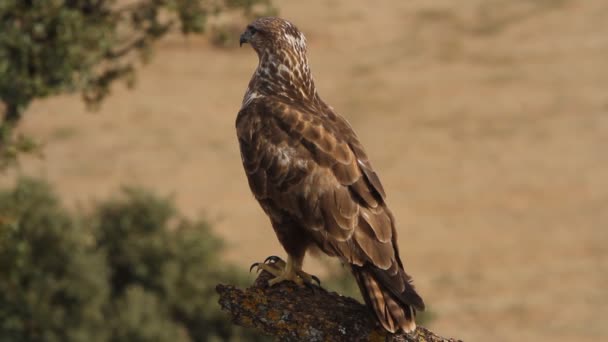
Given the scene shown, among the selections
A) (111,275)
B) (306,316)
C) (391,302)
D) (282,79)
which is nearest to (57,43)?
(111,275)

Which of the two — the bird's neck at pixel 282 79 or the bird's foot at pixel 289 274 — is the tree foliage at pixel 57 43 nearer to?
the bird's neck at pixel 282 79

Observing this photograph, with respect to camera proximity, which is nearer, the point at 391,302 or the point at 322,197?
the point at 391,302

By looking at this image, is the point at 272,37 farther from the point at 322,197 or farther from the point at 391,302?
the point at 391,302

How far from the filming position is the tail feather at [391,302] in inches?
216

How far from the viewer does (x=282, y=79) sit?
23.0ft

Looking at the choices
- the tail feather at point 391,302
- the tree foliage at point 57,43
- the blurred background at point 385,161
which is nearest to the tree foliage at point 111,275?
the blurred background at point 385,161

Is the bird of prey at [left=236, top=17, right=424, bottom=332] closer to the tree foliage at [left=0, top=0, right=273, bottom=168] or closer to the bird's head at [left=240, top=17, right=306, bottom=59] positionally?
the bird's head at [left=240, top=17, right=306, bottom=59]

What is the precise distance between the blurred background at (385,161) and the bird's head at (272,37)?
4193 millimetres

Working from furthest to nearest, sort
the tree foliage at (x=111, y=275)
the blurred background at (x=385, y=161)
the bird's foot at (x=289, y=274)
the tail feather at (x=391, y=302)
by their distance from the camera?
1. the blurred background at (x=385, y=161)
2. the tree foliage at (x=111, y=275)
3. the bird's foot at (x=289, y=274)
4. the tail feather at (x=391, y=302)

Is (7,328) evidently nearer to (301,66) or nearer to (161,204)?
(161,204)

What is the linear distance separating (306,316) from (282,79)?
1890 millimetres

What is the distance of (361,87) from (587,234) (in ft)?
31.4

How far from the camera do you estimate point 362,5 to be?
1395 inches

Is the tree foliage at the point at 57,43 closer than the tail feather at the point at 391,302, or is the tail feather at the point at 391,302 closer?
the tail feather at the point at 391,302
